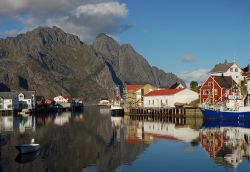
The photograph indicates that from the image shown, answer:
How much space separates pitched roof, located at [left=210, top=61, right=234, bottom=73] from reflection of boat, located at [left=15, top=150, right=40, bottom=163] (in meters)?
81.6

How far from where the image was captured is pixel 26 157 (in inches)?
1556

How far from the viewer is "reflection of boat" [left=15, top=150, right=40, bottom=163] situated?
38.0 m

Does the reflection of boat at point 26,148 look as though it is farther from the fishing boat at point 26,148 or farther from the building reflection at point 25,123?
the building reflection at point 25,123

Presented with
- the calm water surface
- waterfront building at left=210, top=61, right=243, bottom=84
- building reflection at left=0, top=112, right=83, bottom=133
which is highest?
waterfront building at left=210, top=61, right=243, bottom=84

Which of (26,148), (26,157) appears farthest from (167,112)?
(26,157)

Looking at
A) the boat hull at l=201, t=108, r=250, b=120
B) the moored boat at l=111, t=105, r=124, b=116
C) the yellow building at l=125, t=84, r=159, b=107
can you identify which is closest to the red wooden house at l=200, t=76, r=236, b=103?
the boat hull at l=201, t=108, r=250, b=120

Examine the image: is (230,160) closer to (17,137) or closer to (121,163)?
(121,163)

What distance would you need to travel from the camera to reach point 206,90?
104 meters

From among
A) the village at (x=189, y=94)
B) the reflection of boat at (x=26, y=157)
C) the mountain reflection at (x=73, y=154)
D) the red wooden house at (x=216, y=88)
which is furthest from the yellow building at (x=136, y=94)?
the reflection of boat at (x=26, y=157)

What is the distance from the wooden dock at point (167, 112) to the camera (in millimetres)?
98875

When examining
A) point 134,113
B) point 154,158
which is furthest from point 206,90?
point 154,158

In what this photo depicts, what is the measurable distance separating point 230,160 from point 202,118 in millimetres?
57603

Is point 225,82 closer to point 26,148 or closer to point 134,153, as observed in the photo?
point 134,153

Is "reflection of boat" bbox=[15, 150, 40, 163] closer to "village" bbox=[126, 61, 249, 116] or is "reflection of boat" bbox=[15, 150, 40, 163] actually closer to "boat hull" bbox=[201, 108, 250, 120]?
"boat hull" bbox=[201, 108, 250, 120]
